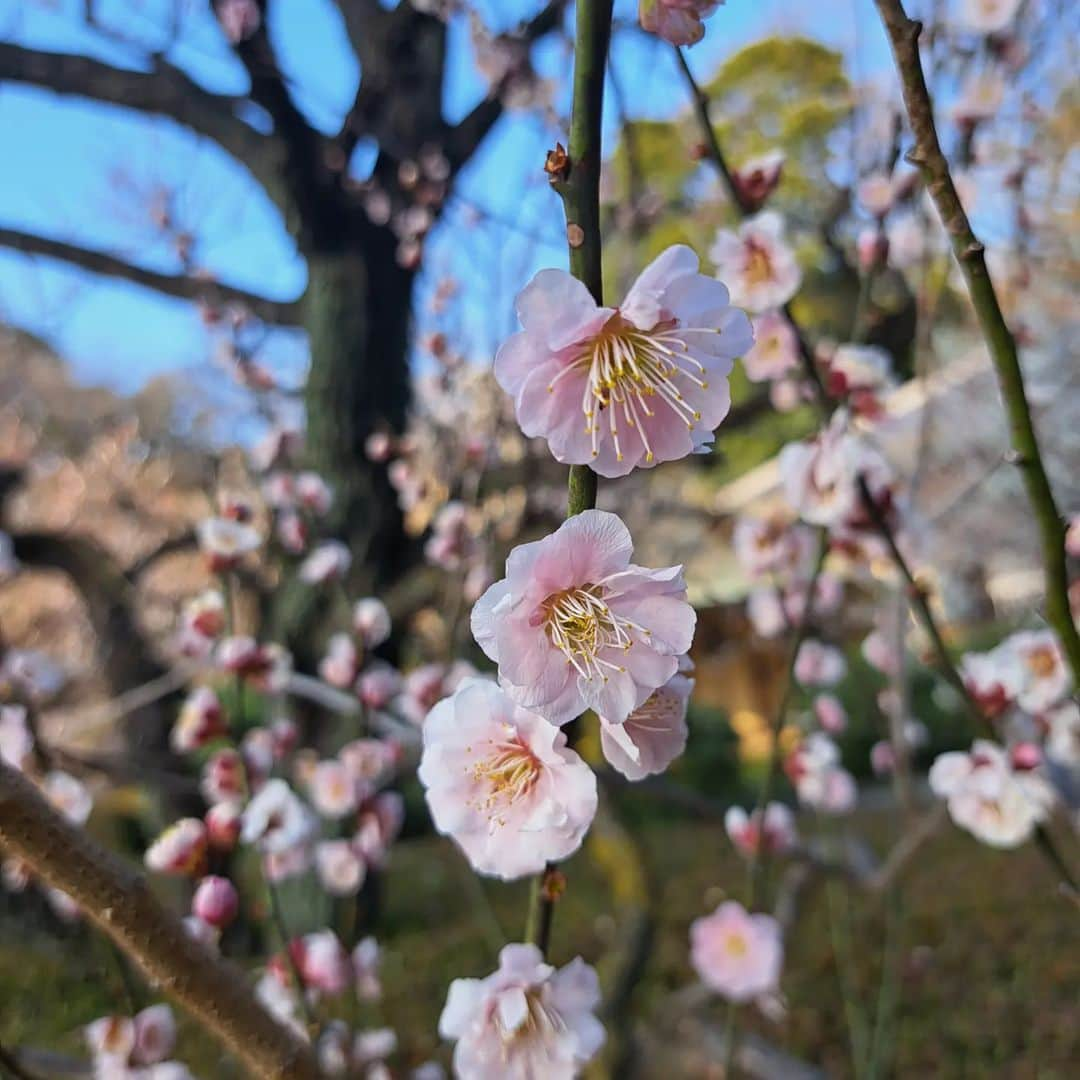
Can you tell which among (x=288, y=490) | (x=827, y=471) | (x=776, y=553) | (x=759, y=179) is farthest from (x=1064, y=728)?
(x=288, y=490)

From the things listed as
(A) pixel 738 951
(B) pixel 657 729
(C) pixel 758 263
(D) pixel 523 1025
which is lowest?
(A) pixel 738 951

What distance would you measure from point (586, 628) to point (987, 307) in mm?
273

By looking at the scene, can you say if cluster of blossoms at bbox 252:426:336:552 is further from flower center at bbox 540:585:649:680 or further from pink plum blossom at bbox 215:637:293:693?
flower center at bbox 540:585:649:680

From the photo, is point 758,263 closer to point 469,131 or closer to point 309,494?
point 309,494

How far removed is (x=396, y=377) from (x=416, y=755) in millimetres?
2588

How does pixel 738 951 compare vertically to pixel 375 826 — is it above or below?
below

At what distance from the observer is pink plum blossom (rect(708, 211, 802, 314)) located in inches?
38.0

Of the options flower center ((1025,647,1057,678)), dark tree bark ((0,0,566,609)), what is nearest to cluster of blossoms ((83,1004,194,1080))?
flower center ((1025,647,1057,678))

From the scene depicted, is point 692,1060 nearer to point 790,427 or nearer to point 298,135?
point 298,135

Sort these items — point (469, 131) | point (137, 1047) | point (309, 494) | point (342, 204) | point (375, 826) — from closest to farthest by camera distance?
1. point (137, 1047)
2. point (375, 826)
3. point (309, 494)
4. point (469, 131)
5. point (342, 204)

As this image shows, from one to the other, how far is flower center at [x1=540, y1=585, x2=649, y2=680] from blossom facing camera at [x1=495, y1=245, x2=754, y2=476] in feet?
0.24

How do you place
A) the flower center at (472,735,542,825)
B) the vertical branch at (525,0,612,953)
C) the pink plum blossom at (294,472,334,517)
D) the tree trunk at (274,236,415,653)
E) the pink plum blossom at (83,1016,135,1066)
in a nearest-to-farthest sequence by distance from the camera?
1. the vertical branch at (525,0,612,953)
2. the flower center at (472,735,542,825)
3. the pink plum blossom at (83,1016,135,1066)
4. the pink plum blossom at (294,472,334,517)
5. the tree trunk at (274,236,415,653)

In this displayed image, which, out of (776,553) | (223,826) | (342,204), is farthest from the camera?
(342,204)

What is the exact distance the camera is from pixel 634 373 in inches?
20.4
